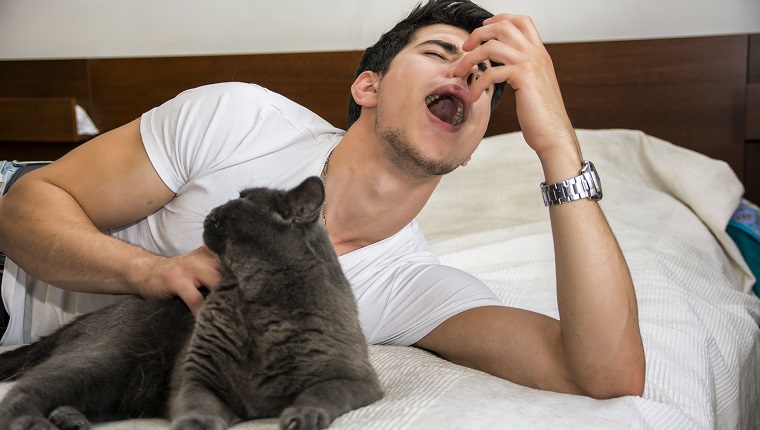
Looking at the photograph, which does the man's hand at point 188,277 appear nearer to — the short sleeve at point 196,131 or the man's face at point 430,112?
the short sleeve at point 196,131

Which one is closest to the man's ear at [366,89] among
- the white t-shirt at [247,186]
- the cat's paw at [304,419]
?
the white t-shirt at [247,186]

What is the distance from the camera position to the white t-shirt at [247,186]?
58.7 inches

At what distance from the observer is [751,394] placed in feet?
6.27

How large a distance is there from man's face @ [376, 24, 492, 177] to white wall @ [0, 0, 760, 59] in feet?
5.58

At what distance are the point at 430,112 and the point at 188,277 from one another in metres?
0.62

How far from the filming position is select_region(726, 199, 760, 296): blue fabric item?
2.63 m

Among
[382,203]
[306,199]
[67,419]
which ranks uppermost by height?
[306,199]

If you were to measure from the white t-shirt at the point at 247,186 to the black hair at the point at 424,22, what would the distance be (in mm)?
227

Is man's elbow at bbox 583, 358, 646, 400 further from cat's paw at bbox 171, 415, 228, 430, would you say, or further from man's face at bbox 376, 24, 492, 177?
cat's paw at bbox 171, 415, 228, 430

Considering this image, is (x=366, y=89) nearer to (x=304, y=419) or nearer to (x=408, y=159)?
(x=408, y=159)

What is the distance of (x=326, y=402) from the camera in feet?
3.19

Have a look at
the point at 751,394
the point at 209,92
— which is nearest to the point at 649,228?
the point at 751,394

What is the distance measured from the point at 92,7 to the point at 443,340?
113 inches

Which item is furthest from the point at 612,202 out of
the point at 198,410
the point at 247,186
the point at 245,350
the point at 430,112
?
the point at 198,410
